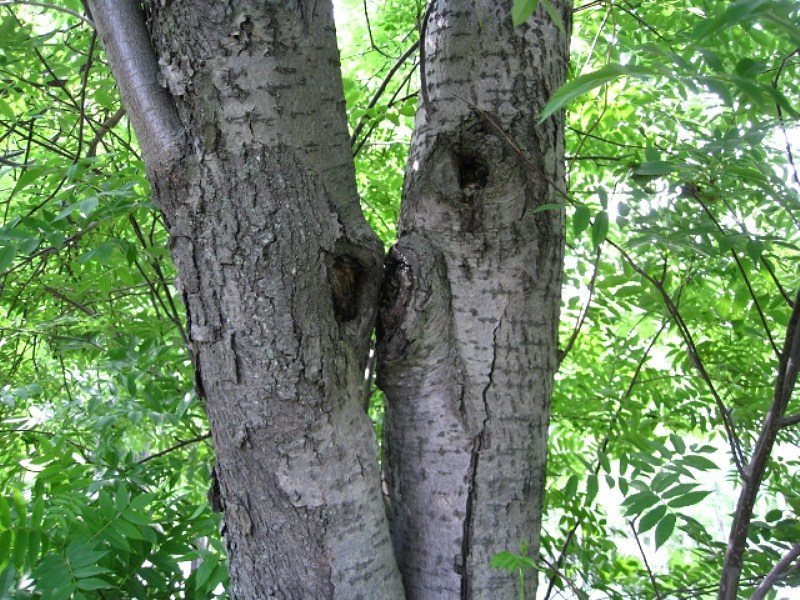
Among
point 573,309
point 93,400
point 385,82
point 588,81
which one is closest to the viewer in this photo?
point 588,81

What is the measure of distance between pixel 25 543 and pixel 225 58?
85 centimetres

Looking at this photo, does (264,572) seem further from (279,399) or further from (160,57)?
(160,57)

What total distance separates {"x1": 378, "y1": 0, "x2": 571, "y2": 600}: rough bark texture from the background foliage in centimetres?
11

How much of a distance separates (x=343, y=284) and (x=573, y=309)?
105 centimetres

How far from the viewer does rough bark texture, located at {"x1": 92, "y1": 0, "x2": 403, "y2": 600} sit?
1.10 meters

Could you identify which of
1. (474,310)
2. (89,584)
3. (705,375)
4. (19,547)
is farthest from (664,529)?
(19,547)

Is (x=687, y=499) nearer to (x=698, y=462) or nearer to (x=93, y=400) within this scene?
(x=698, y=462)

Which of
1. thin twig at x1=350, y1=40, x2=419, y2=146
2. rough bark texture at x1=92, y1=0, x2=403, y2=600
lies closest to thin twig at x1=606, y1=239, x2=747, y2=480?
rough bark texture at x1=92, y1=0, x2=403, y2=600

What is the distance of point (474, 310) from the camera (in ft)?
4.24

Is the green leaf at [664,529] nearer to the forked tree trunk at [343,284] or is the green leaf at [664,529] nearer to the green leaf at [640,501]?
the green leaf at [640,501]

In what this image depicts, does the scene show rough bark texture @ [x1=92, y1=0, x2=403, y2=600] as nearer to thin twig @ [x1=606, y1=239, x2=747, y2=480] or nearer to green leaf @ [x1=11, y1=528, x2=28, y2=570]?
green leaf @ [x1=11, y1=528, x2=28, y2=570]

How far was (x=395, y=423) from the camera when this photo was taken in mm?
1340

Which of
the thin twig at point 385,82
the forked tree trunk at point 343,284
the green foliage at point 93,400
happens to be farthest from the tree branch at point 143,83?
the thin twig at point 385,82

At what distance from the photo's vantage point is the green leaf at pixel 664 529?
44.1 inches
